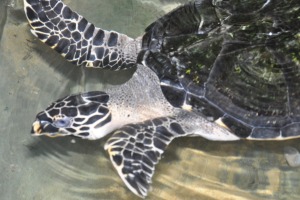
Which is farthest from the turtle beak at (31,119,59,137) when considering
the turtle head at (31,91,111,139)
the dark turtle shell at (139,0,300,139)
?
the dark turtle shell at (139,0,300,139)

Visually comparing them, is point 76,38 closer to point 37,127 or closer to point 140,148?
point 37,127

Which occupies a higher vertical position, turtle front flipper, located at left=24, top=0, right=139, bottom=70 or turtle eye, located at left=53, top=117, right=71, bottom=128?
turtle front flipper, located at left=24, top=0, right=139, bottom=70

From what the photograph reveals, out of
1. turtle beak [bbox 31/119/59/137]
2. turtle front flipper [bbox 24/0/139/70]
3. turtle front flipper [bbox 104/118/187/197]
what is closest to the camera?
turtle front flipper [bbox 104/118/187/197]

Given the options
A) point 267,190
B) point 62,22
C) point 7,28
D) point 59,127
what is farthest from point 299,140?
point 7,28

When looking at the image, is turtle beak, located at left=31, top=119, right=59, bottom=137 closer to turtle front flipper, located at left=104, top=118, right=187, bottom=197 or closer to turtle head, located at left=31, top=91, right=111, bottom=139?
turtle head, located at left=31, top=91, right=111, bottom=139

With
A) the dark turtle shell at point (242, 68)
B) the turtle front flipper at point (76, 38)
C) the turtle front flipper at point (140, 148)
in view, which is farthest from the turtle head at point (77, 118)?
the dark turtle shell at point (242, 68)

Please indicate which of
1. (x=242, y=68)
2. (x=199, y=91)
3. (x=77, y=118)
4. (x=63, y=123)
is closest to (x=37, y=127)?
(x=63, y=123)

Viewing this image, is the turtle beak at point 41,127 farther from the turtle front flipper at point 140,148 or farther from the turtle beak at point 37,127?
the turtle front flipper at point 140,148
